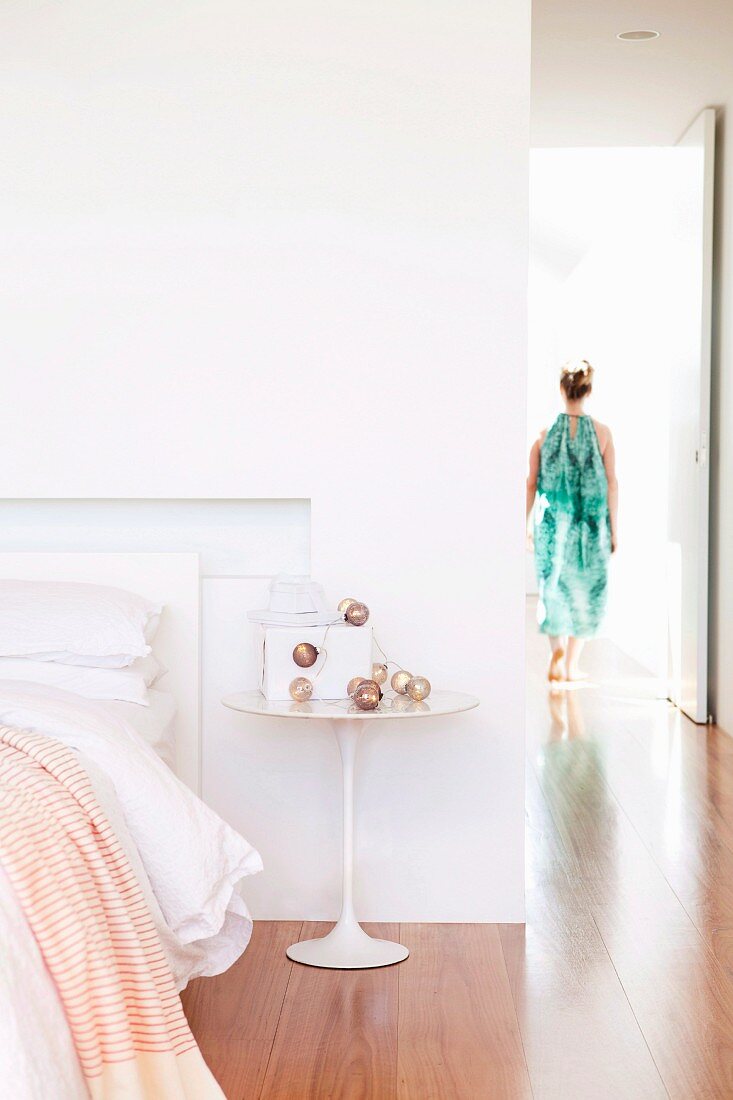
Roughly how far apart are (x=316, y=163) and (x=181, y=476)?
0.77 meters

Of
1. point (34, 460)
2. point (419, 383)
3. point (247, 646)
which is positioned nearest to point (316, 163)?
point (419, 383)

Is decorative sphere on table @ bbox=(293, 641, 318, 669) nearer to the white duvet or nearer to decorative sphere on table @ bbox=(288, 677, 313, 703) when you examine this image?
decorative sphere on table @ bbox=(288, 677, 313, 703)

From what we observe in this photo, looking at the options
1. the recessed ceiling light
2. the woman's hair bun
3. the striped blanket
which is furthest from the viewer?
the woman's hair bun

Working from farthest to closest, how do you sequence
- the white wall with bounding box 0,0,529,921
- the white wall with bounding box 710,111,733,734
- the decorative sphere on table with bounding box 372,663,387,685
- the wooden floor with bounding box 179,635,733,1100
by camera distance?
the white wall with bounding box 710,111,733,734, the white wall with bounding box 0,0,529,921, the decorative sphere on table with bounding box 372,663,387,685, the wooden floor with bounding box 179,635,733,1100

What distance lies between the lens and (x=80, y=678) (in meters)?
2.35

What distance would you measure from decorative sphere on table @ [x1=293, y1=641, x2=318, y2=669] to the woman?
3.45 m

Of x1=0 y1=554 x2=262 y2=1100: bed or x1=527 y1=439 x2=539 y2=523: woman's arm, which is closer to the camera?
x1=0 y1=554 x2=262 y2=1100: bed

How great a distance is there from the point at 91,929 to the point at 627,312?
6.35m

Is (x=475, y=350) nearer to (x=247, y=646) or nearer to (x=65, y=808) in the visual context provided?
(x=247, y=646)

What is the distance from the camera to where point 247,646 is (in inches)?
112

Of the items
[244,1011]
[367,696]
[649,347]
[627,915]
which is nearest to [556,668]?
[649,347]

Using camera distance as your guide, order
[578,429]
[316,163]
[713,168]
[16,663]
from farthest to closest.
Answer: [578,429] → [713,168] → [316,163] → [16,663]

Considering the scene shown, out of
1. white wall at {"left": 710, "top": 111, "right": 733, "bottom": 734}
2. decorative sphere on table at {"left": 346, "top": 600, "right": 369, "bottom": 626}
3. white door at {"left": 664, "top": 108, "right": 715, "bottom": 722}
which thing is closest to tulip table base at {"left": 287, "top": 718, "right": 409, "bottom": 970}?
decorative sphere on table at {"left": 346, "top": 600, "right": 369, "bottom": 626}

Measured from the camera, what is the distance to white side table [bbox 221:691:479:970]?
2439 mm
